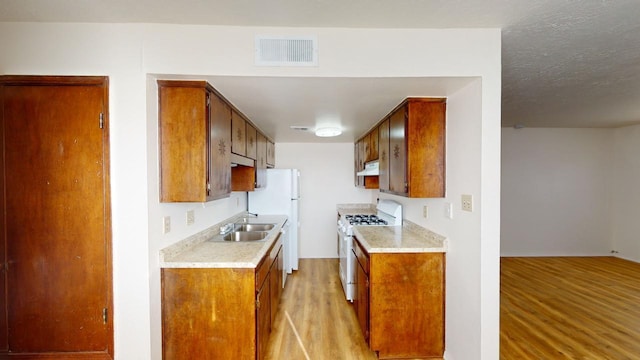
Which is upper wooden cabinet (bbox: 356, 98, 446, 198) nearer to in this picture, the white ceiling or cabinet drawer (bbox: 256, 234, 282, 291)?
the white ceiling

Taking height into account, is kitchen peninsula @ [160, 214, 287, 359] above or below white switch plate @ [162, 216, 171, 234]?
below

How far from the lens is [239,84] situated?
195 centimetres

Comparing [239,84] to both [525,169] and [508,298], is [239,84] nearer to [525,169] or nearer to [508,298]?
[508,298]

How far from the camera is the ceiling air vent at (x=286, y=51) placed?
1781 millimetres

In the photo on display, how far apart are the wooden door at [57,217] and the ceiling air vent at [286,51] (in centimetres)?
103

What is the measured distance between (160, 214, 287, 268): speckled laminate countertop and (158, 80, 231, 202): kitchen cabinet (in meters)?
0.43

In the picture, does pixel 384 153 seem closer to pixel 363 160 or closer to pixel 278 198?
pixel 363 160

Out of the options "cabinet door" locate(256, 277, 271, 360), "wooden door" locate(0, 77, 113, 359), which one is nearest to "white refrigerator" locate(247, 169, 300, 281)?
"cabinet door" locate(256, 277, 271, 360)

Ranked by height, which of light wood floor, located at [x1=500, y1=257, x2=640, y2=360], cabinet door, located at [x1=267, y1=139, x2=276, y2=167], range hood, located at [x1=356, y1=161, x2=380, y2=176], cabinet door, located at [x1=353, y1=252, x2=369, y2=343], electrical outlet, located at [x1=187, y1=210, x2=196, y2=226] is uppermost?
cabinet door, located at [x1=267, y1=139, x2=276, y2=167]

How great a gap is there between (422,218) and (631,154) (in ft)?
16.7

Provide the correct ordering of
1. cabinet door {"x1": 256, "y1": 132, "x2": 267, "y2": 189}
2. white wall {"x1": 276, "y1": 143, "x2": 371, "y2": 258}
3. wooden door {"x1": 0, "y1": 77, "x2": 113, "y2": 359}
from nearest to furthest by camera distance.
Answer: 1. wooden door {"x1": 0, "y1": 77, "x2": 113, "y2": 359}
2. cabinet door {"x1": 256, "y1": 132, "x2": 267, "y2": 189}
3. white wall {"x1": 276, "y1": 143, "x2": 371, "y2": 258}

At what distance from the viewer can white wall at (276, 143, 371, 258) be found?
16.7ft

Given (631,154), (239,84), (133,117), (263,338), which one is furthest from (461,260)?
(631,154)

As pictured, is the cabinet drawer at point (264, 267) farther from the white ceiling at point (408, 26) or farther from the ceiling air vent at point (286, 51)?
the ceiling air vent at point (286, 51)
